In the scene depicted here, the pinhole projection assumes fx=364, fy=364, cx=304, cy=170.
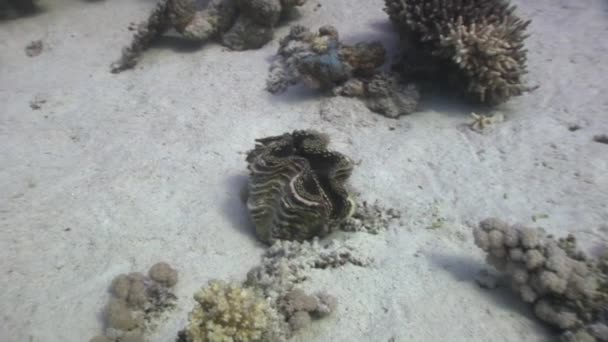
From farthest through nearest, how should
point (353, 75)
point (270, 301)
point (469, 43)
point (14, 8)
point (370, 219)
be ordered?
point (14, 8) → point (353, 75) → point (469, 43) → point (370, 219) → point (270, 301)

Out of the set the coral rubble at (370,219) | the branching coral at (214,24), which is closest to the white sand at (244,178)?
the coral rubble at (370,219)

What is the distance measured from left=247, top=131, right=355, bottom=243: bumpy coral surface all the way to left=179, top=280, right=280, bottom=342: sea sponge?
0.81 m

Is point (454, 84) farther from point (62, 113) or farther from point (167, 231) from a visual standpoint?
point (62, 113)

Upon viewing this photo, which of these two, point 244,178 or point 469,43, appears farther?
point 469,43

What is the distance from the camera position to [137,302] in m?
2.89

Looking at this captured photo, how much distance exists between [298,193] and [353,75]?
7.98 feet

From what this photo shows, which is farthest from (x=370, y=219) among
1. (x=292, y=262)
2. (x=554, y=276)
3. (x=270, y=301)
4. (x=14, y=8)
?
(x=14, y=8)

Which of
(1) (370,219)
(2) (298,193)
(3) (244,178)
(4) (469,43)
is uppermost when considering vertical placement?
(4) (469,43)

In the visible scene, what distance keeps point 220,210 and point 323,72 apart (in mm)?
2261

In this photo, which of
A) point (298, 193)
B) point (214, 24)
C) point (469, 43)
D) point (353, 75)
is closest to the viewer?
point (298, 193)

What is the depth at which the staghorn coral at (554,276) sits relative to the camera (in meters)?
2.31

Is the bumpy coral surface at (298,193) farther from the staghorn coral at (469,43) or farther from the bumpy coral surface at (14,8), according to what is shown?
the bumpy coral surface at (14,8)

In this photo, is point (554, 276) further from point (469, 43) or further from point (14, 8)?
point (14, 8)

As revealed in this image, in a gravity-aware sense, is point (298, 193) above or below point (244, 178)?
above
